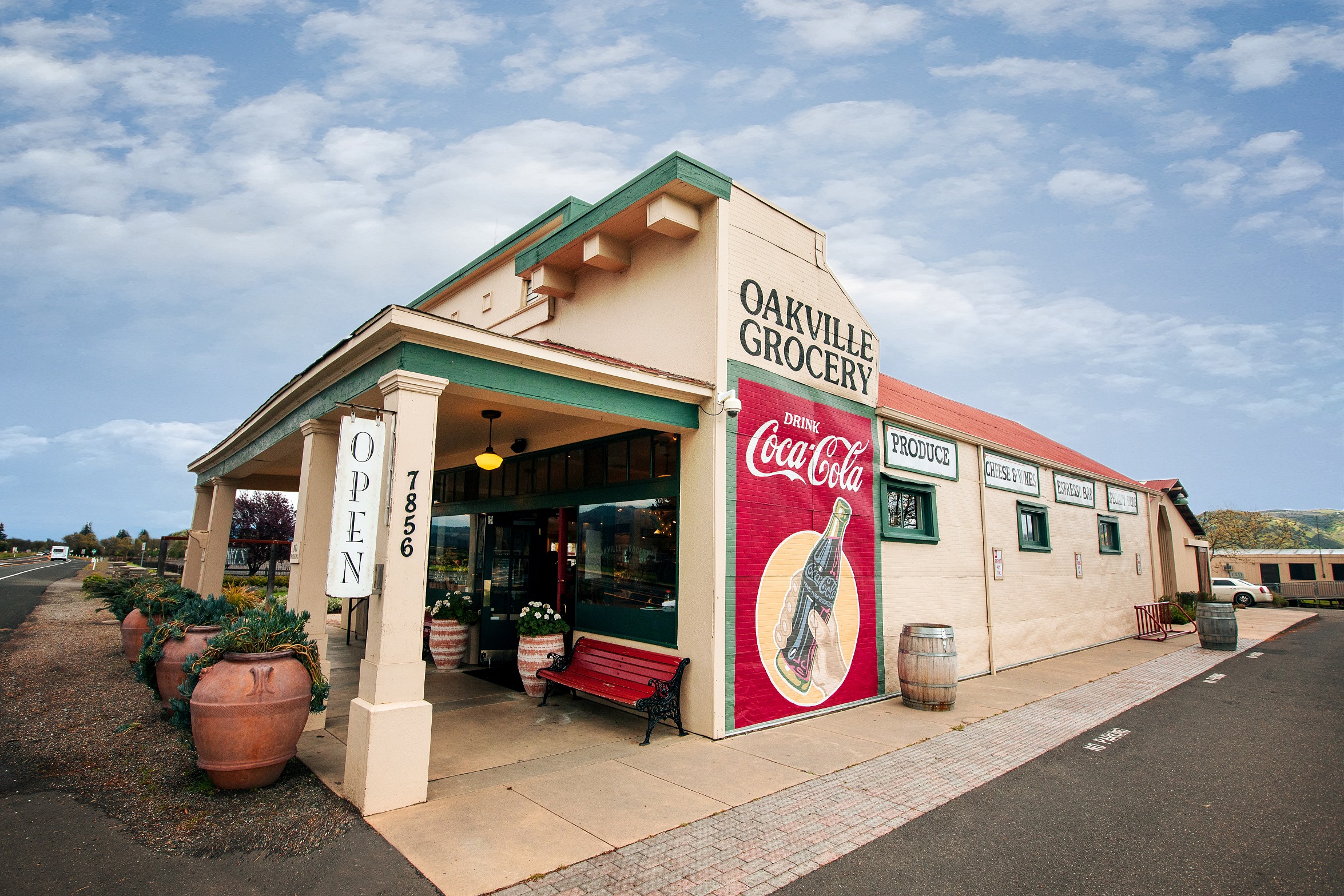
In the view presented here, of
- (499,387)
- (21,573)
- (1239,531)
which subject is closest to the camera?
(499,387)

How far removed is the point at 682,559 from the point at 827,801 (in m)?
2.85

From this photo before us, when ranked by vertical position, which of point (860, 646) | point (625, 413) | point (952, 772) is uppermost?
point (625, 413)

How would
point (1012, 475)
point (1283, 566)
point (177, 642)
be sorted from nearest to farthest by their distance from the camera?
point (177, 642), point (1012, 475), point (1283, 566)

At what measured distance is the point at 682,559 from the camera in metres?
7.30

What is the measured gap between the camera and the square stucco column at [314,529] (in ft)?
23.0

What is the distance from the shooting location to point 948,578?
33.9ft

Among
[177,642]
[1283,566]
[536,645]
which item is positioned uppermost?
[1283,566]

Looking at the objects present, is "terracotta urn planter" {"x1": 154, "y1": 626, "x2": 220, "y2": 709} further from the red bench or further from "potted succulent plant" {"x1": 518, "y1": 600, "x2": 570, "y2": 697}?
the red bench

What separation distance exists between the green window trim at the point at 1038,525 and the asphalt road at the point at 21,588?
18450 mm

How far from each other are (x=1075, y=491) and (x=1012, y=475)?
141 inches

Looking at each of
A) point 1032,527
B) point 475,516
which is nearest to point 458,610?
point 475,516

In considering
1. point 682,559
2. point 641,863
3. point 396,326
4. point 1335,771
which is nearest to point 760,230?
point 682,559

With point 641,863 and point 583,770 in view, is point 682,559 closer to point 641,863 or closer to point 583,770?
point 583,770

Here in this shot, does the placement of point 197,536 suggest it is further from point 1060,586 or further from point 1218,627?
point 1218,627
